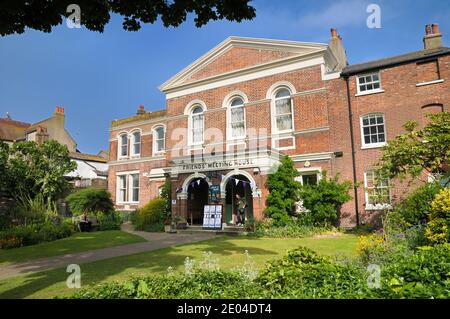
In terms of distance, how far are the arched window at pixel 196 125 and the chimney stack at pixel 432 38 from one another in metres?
14.0

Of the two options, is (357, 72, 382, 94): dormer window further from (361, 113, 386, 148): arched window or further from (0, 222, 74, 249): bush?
(0, 222, 74, 249): bush

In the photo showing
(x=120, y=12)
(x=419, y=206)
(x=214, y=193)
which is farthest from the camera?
(x=214, y=193)

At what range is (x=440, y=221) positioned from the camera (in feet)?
23.9

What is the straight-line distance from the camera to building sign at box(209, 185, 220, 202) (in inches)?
723

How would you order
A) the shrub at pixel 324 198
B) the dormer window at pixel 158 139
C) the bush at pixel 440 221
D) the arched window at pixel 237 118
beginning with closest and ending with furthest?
the bush at pixel 440 221 → the shrub at pixel 324 198 → the arched window at pixel 237 118 → the dormer window at pixel 158 139

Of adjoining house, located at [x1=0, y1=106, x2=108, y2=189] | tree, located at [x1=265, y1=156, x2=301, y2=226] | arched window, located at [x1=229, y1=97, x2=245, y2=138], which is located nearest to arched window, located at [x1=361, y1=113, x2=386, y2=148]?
tree, located at [x1=265, y1=156, x2=301, y2=226]

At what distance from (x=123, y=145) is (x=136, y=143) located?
1729mm

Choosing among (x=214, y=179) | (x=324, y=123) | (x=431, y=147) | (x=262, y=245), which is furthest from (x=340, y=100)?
(x=262, y=245)

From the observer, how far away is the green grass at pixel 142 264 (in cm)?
681

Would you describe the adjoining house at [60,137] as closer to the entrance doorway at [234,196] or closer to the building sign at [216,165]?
the building sign at [216,165]

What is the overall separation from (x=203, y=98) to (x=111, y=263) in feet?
49.9

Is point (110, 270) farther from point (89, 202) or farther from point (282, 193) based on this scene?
point (89, 202)

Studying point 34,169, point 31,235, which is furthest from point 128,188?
point 31,235

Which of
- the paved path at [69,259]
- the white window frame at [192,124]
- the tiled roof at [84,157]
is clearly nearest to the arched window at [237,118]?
the white window frame at [192,124]
